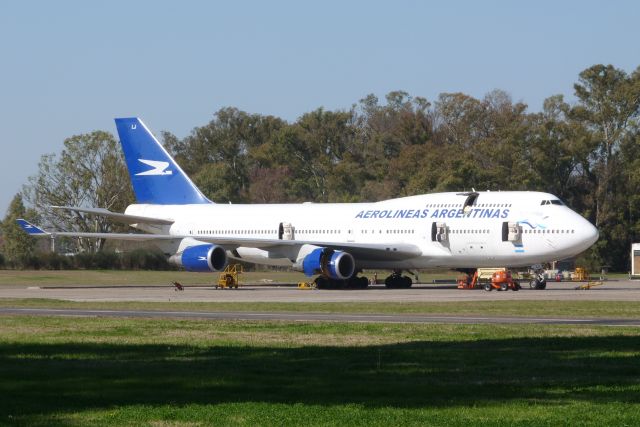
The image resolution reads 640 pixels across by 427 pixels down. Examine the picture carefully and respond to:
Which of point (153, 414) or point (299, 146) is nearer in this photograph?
point (153, 414)

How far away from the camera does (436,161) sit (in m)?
98.5

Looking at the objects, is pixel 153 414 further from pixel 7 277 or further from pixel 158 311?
pixel 7 277

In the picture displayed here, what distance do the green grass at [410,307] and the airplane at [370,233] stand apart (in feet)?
44.3

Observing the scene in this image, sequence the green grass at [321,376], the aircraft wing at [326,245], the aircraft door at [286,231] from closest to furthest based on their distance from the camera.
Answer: the green grass at [321,376] → the aircraft wing at [326,245] → the aircraft door at [286,231]

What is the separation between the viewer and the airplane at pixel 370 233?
1973 inches

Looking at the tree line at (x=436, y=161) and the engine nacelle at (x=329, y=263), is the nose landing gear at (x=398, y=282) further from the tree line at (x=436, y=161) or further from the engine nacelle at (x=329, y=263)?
the tree line at (x=436, y=161)

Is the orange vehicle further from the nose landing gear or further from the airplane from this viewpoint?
the nose landing gear

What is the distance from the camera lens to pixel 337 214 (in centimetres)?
5662

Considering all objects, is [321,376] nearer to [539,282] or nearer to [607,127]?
[539,282]

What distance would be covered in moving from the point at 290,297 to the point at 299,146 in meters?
83.9

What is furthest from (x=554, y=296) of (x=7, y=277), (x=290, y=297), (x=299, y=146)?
(x=299, y=146)

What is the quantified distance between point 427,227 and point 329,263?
4563mm

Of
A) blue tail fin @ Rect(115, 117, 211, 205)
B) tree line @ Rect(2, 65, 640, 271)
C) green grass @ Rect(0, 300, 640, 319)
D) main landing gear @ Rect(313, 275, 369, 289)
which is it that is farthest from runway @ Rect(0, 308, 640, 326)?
tree line @ Rect(2, 65, 640, 271)

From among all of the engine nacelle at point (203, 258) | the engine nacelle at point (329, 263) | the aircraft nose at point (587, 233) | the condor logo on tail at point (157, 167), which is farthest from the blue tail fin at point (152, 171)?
the aircraft nose at point (587, 233)
